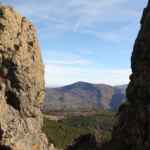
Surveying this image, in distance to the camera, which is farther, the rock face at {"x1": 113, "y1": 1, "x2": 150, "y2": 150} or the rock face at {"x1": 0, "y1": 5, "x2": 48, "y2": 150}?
the rock face at {"x1": 0, "y1": 5, "x2": 48, "y2": 150}

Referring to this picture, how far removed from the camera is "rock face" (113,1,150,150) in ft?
161

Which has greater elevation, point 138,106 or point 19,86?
point 19,86

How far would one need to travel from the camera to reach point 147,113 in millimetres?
48875

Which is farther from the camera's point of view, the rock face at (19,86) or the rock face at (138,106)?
the rock face at (19,86)

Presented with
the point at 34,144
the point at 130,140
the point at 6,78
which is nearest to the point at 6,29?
the point at 6,78

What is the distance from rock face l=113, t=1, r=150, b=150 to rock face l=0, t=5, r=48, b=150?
15.6 m

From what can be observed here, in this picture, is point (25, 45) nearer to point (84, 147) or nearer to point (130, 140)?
point (84, 147)

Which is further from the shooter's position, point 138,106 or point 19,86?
point 19,86

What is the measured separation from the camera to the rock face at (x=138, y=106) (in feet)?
161

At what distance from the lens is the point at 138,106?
5219cm

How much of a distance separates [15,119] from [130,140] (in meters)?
20.4

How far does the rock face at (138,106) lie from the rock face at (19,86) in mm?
15612

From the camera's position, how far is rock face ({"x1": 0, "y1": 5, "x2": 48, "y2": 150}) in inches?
2386

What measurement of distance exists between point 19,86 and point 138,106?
72.6 ft
